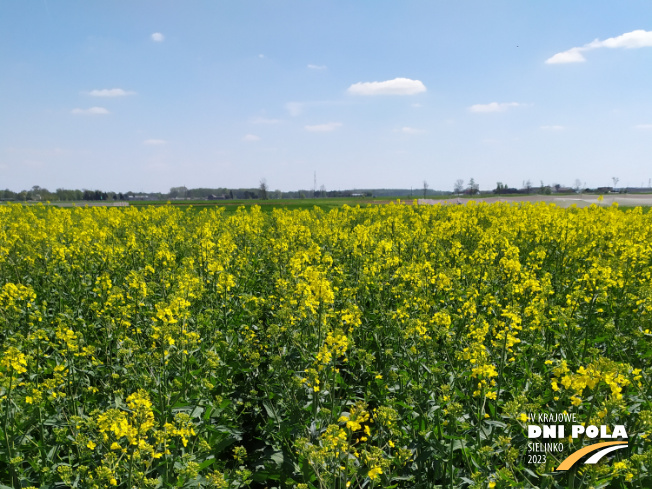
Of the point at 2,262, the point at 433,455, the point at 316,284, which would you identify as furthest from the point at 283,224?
the point at 433,455

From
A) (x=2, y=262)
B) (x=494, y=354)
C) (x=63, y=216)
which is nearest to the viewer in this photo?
(x=494, y=354)

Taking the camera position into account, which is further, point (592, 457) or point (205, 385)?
point (205, 385)

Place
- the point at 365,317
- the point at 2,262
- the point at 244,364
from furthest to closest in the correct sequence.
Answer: the point at 2,262 < the point at 365,317 < the point at 244,364

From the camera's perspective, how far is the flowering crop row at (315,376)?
2.97 m

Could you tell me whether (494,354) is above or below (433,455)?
above

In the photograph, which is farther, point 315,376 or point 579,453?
point 315,376

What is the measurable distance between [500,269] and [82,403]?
19.9 ft

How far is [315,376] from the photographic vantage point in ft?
12.3

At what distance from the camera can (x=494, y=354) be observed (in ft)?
14.0

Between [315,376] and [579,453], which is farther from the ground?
[315,376]

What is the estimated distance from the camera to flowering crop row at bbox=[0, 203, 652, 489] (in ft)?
9.73

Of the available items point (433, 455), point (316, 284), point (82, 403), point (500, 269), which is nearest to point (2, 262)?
point (82, 403)

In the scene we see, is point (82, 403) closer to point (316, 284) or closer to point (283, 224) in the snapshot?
point (316, 284)

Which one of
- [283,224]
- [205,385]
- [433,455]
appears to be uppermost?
[283,224]
